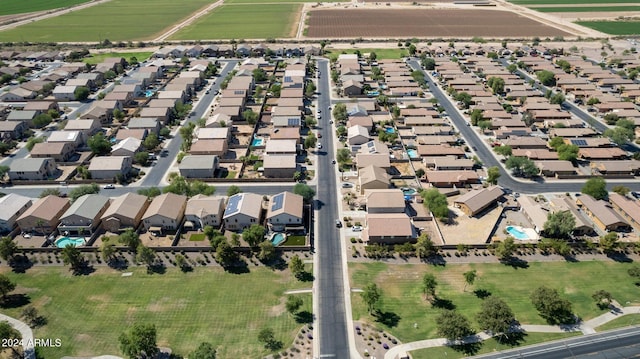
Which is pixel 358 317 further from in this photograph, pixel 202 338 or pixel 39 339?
pixel 39 339

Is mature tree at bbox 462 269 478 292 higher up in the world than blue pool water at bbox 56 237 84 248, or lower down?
higher up

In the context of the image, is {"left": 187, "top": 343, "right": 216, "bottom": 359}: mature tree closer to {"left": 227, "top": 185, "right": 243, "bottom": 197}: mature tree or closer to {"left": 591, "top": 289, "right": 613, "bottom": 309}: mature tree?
{"left": 227, "top": 185, "right": 243, "bottom": 197}: mature tree

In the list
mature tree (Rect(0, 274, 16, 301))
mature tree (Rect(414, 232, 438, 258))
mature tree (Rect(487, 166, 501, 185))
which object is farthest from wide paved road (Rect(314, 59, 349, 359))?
mature tree (Rect(0, 274, 16, 301))

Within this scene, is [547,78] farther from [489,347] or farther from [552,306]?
[489,347]

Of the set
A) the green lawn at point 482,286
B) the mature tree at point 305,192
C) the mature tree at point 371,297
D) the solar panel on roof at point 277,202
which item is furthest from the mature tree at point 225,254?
the mature tree at point 371,297

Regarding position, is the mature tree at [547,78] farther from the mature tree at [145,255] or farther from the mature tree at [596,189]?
the mature tree at [145,255]

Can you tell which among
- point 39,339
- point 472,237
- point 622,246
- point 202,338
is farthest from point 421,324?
point 39,339
